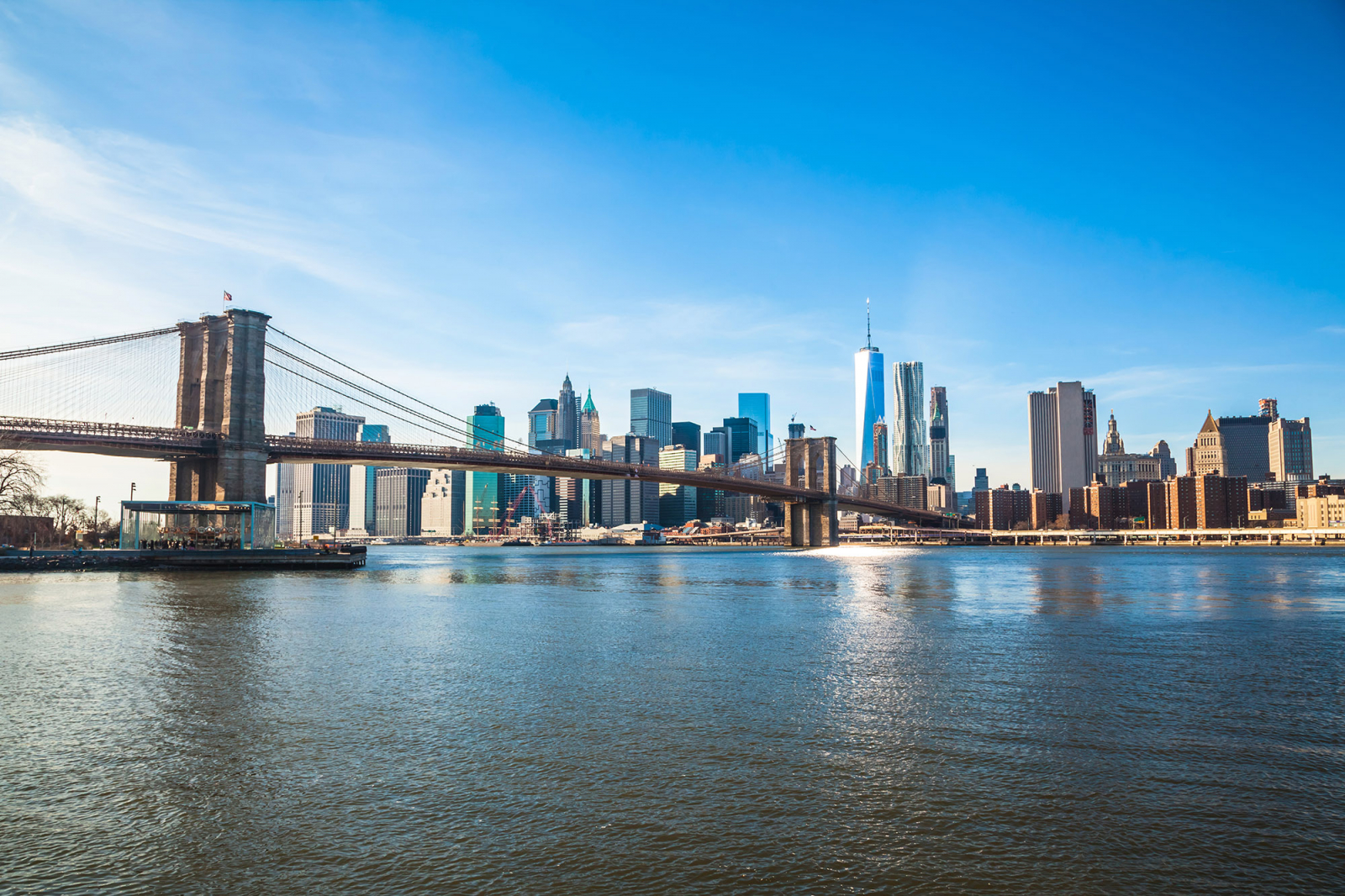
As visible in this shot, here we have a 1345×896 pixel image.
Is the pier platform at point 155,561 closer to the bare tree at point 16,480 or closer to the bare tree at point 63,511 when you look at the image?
the bare tree at point 16,480

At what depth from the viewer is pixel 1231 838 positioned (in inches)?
356

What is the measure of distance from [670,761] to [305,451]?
6473 centimetres

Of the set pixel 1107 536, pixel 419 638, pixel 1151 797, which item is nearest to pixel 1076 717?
pixel 1151 797

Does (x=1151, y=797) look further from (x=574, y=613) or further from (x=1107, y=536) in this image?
(x=1107, y=536)

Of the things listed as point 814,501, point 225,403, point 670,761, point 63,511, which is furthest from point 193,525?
point 814,501

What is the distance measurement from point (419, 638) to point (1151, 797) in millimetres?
19372

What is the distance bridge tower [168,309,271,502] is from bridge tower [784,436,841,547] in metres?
83.4

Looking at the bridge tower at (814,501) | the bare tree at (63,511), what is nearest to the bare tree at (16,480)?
the bare tree at (63,511)

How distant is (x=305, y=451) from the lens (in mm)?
69500

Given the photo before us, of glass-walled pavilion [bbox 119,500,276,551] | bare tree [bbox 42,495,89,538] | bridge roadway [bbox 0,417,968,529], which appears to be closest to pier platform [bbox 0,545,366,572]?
glass-walled pavilion [bbox 119,500,276,551]

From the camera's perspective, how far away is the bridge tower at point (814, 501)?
133 meters

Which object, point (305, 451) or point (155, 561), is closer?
point (155, 561)

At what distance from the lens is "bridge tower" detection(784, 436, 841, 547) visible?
13262 cm

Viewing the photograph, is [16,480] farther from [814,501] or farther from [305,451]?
[814,501]
